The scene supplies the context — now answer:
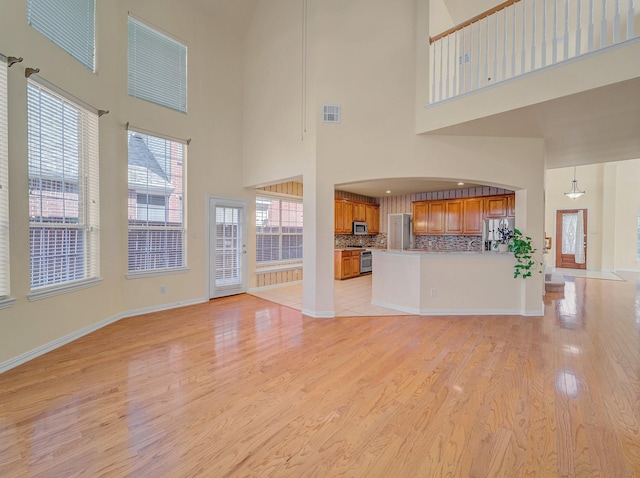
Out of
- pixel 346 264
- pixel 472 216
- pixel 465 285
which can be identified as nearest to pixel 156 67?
pixel 346 264

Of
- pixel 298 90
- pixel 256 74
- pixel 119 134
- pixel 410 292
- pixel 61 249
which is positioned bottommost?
pixel 410 292

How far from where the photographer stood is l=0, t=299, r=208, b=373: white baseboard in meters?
2.81

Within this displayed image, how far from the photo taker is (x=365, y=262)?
8547 mm

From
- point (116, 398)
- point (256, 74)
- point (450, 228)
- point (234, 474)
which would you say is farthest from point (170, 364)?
point (450, 228)

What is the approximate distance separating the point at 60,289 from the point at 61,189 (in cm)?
116

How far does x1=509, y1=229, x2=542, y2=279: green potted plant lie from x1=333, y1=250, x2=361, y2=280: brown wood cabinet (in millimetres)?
3995

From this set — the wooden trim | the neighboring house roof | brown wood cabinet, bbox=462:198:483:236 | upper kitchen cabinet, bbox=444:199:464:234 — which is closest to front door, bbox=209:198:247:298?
the neighboring house roof

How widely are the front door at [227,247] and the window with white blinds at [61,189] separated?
189cm

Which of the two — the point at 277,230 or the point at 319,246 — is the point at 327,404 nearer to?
the point at 319,246

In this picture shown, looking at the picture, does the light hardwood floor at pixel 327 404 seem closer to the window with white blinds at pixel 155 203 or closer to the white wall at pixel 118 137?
the white wall at pixel 118 137

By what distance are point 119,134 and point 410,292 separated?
16.6 feet

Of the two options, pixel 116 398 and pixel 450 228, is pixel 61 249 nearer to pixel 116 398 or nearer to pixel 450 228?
pixel 116 398

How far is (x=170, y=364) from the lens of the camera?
2.89 metres

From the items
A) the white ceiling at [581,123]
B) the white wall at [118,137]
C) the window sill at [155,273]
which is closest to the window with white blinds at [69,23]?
the white wall at [118,137]
